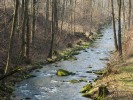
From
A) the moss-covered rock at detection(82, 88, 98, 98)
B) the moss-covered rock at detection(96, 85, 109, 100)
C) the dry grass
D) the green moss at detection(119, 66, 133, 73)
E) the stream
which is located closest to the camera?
the dry grass

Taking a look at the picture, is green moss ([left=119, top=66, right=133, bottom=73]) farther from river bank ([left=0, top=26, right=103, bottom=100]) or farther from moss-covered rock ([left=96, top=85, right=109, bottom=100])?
river bank ([left=0, top=26, right=103, bottom=100])

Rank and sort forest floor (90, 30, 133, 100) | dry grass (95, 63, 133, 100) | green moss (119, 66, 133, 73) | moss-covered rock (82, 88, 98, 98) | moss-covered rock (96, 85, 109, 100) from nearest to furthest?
dry grass (95, 63, 133, 100) → forest floor (90, 30, 133, 100) → moss-covered rock (96, 85, 109, 100) → moss-covered rock (82, 88, 98, 98) → green moss (119, 66, 133, 73)

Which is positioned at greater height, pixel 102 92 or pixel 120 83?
pixel 120 83

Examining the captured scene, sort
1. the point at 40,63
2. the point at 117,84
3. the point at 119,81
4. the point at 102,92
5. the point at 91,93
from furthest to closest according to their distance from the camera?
1. the point at 40,63
2. the point at 119,81
3. the point at 117,84
4. the point at 91,93
5. the point at 102,92

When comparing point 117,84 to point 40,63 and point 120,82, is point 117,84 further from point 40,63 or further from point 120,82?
point 40,63

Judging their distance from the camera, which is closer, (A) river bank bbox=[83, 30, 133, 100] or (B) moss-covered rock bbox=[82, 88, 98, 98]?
(A) river bank bbox=[83, 30, 133, 100]

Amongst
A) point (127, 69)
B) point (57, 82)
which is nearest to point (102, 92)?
point (127, 69)

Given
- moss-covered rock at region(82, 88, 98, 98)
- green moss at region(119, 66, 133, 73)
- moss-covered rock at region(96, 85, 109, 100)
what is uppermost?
green moss at region(119, 66, 133, 73)

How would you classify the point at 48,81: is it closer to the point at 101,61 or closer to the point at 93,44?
the point at 101,61

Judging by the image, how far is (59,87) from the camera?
2334 cm

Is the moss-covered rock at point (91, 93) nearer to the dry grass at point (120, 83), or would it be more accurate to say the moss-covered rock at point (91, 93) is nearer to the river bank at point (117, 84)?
the river bank at point (117, 84)

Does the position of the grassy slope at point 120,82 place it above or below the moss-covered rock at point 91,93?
above

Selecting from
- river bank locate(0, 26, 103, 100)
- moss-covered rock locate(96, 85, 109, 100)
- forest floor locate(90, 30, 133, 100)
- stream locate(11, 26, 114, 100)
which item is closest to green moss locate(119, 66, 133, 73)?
forest floor locate(90, 30, 133, 100)

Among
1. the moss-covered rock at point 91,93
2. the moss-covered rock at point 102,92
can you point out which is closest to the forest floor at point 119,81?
the moss-covered rock at point 102,92
